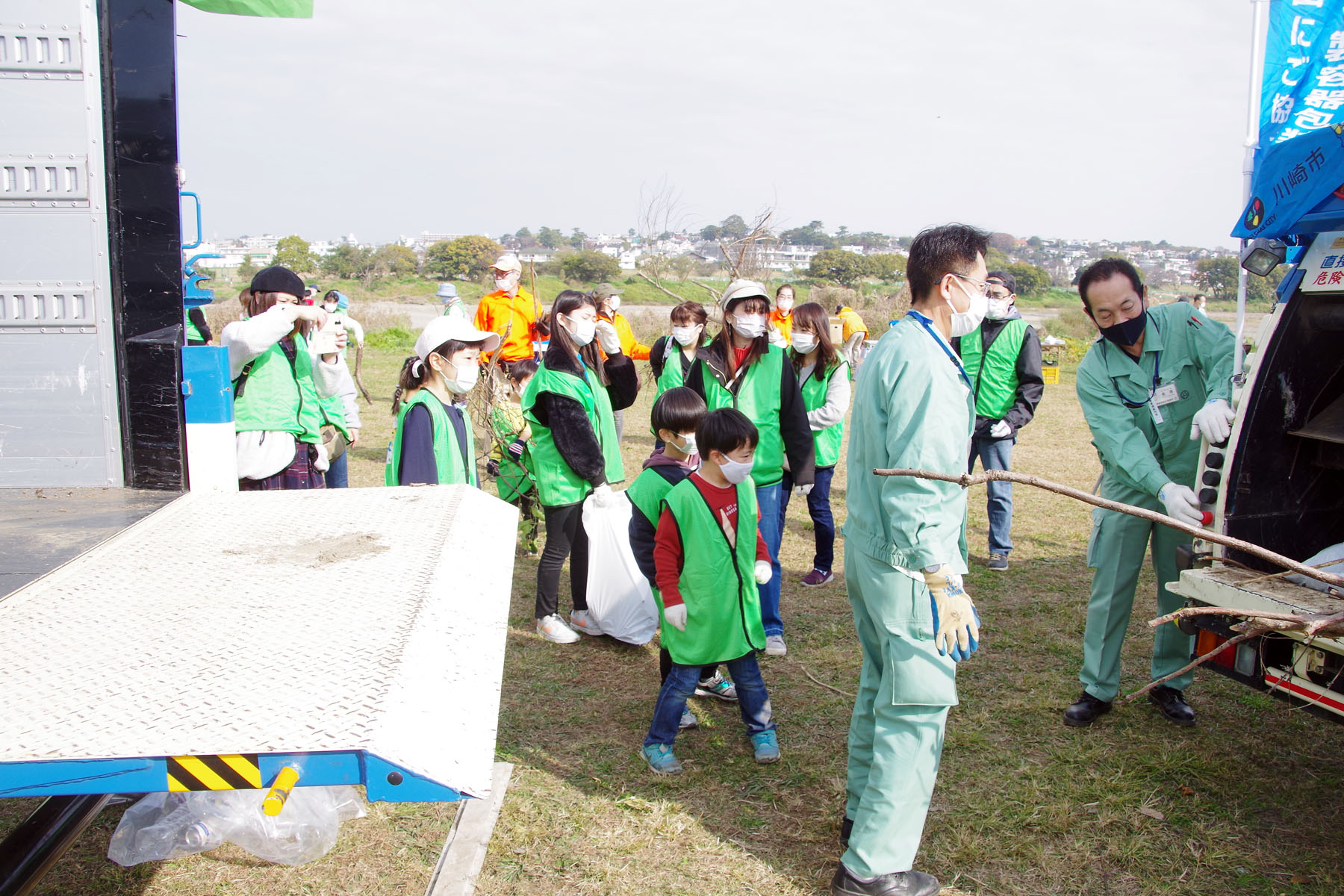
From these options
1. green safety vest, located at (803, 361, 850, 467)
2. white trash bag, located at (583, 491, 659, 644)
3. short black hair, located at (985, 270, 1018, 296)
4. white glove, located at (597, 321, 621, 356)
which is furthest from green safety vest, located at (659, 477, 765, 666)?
short black hair, located at (985, 270, 1018, 296)

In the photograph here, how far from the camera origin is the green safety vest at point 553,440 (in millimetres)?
4492

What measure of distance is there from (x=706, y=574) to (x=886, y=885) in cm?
120

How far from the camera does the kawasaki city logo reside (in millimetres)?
3059

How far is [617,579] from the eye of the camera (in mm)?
4707

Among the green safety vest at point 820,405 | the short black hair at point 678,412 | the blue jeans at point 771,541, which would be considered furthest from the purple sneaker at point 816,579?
the short black hair at point 678,412

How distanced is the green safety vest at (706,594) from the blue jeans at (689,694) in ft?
0.22

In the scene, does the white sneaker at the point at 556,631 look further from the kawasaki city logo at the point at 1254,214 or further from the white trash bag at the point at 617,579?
the kawasaki city logo at the point at 1254,214

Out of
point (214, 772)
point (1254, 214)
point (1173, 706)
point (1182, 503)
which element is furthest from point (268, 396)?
point (1173, 706)

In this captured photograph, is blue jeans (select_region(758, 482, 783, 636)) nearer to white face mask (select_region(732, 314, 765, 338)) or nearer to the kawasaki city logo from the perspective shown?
white face mask (select_region(732, 314, 765, 338))

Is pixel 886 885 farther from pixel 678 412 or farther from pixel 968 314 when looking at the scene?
pixel 678 412

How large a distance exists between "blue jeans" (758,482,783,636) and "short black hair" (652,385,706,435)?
72 centimetres

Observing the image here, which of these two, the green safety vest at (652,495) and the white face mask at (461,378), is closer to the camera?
the green safety vest at (652,495)

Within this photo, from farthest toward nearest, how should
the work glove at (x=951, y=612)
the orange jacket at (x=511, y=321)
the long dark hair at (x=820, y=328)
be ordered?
the orange jacket at (x=511, y=321)
the long dark hair at (x=820, y=328)
the work glove at (x=951, y=612)

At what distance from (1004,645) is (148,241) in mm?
4296
